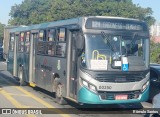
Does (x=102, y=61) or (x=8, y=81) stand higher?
(x=102, y=61)

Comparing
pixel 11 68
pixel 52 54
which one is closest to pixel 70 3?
pixel 11 68

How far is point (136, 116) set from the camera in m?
10.7

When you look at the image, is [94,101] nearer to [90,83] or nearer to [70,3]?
[90,83]

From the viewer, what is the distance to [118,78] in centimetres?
1055

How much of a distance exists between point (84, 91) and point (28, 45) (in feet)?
22.9

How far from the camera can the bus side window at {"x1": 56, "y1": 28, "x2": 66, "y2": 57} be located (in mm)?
12086

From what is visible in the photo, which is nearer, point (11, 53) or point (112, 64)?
point (112, 64)

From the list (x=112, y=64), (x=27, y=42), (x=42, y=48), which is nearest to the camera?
(x=112, y=64)

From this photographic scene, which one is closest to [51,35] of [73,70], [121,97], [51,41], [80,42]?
[51,41]

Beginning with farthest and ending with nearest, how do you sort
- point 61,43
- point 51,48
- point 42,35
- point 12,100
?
point 42,35
point 51,48
point 12,100
point 61,43

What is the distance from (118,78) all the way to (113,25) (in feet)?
5.38

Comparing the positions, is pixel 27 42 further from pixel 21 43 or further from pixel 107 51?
pixel 107 51

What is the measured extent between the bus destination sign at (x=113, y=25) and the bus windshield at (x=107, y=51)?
0.94 feet

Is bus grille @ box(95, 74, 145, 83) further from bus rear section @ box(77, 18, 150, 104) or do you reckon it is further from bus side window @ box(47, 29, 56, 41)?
bus side window @ box(47, 29, 56, 41)
